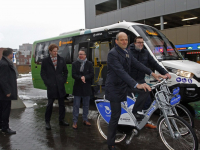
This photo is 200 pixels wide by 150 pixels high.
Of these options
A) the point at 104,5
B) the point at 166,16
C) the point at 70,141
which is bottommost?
the point at 70,141

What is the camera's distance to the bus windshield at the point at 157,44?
20.8 feet

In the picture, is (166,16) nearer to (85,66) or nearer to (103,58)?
(103,58)

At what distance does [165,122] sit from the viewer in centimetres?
347

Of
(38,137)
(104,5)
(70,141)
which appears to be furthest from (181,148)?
(104,5)

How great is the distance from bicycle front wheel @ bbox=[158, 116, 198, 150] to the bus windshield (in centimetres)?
304

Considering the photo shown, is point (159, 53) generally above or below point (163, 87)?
above

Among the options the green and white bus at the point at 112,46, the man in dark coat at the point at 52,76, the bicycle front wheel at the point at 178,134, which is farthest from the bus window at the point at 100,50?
the bicycle front wheel at the point at 178,134

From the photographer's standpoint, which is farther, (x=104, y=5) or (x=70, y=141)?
(x=104, y=5)

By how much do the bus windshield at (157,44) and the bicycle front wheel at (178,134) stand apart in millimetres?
3041

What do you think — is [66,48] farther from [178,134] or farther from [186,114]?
[178,134]

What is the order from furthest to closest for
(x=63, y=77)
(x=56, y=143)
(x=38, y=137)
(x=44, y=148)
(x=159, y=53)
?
(x=159, y=53) < (x=63, y=77) < (x=38, y=137) < (x=56, y=143) < (x=44, y=148)

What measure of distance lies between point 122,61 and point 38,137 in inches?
98.7

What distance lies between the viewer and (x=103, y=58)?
7.92 meters

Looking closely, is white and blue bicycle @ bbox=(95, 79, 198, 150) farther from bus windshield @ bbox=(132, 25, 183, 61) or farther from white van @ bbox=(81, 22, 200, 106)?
bus windshield @ bbox=(132, 25, 183, 61)
